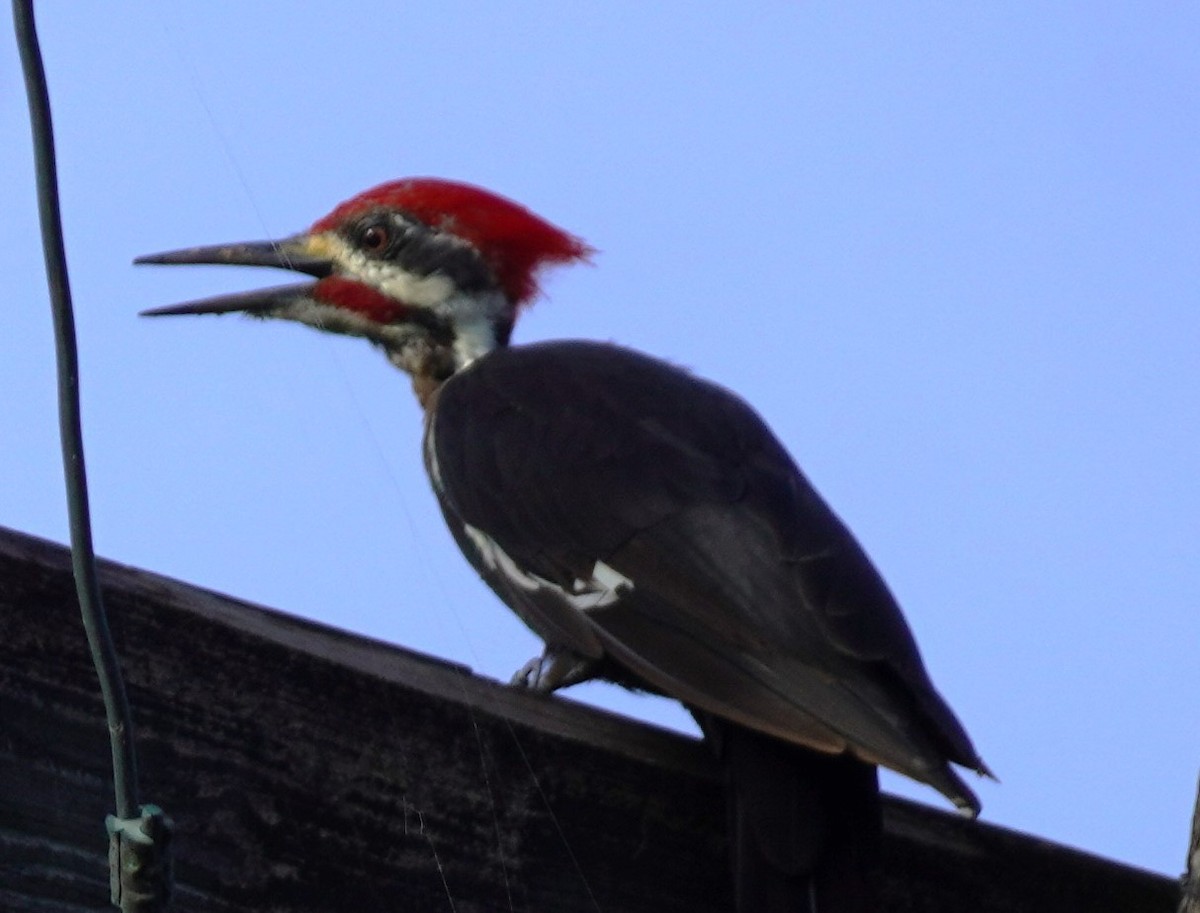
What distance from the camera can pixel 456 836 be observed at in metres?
1.69

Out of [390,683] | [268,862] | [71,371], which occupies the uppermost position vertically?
[71,371]

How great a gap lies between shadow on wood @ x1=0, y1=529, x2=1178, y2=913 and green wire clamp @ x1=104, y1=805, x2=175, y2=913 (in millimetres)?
277

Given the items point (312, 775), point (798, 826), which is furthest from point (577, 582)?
point (312, 775)

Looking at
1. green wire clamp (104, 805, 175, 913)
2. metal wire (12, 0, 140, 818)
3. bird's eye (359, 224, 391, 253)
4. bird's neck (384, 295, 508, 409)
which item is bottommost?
green wire clamp (104, 805, 175, 913)

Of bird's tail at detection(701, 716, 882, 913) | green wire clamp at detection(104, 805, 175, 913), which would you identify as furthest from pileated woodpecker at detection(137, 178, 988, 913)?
green wire clamp at detection(104, 805, 175, 913)

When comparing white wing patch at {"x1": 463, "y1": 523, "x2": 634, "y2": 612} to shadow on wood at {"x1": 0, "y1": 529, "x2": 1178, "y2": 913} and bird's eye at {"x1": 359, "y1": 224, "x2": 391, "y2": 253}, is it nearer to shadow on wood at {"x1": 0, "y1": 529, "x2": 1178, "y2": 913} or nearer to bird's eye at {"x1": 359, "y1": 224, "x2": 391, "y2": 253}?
shadow on wood at {"x1": 0, "y1": 529, "x2": 1178, "y2": 913}

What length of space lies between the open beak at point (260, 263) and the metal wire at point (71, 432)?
2.18 meters

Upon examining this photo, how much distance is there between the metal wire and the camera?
120cm

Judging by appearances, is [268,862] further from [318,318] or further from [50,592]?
[318,318]

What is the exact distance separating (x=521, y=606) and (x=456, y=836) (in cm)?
104

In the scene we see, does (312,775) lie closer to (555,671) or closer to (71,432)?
(71,432)

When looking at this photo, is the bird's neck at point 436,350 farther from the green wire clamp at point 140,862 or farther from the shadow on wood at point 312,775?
the green wire clamp at point 140,862

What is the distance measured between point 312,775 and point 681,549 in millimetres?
929

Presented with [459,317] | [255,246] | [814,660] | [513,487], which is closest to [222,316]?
[255,246]
